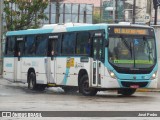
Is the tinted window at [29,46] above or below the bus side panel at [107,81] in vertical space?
above

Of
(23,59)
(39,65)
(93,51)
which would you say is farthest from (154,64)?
(23,59)

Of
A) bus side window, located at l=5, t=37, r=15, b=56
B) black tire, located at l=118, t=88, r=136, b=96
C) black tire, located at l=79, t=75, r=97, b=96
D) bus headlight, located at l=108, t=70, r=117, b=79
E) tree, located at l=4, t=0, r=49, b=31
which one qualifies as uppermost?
tree, located at l=4, t=0, r=49, b=31

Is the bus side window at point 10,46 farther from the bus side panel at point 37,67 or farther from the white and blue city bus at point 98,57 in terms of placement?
the white and blue city bus at point 98,57

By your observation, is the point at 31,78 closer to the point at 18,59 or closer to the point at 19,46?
the point at 18,59

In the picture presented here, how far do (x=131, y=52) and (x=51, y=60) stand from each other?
4748mm

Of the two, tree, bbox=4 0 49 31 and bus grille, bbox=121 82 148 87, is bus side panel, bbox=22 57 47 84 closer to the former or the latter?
bus grille, bbox=121 82 148 87

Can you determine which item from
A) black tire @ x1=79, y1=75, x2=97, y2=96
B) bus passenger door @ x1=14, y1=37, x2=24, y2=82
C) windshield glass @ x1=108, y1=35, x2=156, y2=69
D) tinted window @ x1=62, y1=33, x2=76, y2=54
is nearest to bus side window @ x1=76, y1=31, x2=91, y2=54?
tinted window @ x1=62, y1=33, x2=76, y2=54

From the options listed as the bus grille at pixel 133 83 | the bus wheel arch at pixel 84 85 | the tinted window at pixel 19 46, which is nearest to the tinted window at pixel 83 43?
the bus wheel arch at pixel 84 85

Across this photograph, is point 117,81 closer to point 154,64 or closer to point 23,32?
point 154,64

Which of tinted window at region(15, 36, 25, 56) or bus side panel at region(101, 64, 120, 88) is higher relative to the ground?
tinted window at region(15, 36, 25, 56)

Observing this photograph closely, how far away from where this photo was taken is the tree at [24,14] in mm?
48406

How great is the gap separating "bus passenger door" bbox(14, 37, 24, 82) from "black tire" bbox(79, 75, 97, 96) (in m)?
6.33

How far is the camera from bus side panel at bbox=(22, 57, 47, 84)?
27.0 m

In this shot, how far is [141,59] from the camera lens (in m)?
23.0
